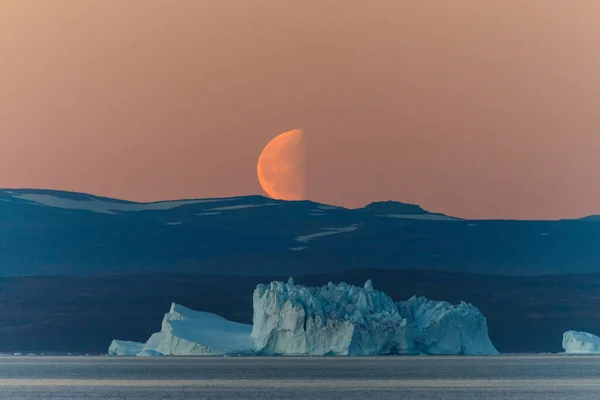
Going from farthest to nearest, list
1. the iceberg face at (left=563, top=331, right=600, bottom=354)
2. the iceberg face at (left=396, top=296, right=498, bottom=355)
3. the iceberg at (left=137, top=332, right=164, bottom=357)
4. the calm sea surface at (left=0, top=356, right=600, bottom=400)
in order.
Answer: the iceberg at (left=137, top=332, right=164, bottom=357) → the iceberg face at (left=563, top=331, right=600, bottom=354) → the iceberg face at (left=396, top=296, right=498, bottom=355) → the calm sea surface at (left=0, top=356, right=600, bottom=400)

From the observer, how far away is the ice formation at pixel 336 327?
6206cm

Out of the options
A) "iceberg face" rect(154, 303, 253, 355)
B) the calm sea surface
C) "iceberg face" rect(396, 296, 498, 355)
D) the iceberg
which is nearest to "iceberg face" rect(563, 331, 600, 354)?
"iceberg face" rect(396, 296, 498, 355)

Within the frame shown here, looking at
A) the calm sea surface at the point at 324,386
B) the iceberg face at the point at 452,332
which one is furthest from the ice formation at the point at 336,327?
the calm sea surface at the point at 324,386

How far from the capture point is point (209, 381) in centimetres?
5019

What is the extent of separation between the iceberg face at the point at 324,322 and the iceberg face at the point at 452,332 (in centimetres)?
208

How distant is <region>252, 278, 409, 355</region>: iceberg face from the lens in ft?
203

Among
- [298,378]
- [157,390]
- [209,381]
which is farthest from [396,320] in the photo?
[157,390]

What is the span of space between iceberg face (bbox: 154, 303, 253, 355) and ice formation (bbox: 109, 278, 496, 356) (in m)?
0.06

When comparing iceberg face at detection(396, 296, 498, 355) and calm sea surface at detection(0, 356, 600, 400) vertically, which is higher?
iceberg face at detection(396, 296, 498, 355)

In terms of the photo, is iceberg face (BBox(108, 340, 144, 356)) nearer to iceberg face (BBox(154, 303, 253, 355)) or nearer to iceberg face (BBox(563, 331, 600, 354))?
iceberg face (BBox(154, 303, 253, 355))

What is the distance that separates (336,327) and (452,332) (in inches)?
290

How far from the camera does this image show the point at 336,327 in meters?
62.1

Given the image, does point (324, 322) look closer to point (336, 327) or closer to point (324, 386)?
point (336, 327)

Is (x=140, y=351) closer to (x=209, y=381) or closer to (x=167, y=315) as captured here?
(x=167, y=315)
